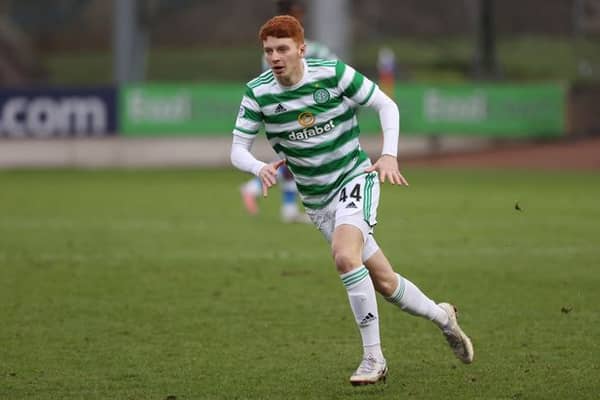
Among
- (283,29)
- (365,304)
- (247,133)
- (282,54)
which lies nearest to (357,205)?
(365,304)

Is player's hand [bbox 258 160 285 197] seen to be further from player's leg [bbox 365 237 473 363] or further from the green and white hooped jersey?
player's leg [bbox 365 237 473 363]

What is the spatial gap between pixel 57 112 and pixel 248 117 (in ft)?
55.2

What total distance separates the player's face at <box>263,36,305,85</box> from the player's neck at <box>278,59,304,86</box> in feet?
0.10

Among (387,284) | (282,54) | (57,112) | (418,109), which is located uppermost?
(282,54)

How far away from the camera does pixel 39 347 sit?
24.0 feet

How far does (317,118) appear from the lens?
6.52 meters

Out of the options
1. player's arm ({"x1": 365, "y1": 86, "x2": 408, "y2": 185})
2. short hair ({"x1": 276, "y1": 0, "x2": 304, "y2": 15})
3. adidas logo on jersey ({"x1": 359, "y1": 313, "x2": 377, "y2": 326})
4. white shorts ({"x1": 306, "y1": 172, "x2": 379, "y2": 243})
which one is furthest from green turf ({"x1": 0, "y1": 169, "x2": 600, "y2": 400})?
short hair ({"x1": 276, "y1": 0, "x2": 304, "y2": 15})

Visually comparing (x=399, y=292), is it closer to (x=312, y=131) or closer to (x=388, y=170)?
(x=388, y=170)

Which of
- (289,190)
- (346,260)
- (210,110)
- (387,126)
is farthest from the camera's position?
(210,110)

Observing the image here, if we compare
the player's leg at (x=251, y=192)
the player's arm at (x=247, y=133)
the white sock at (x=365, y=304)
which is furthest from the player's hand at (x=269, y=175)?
the player's leg at (x=251, y=192)

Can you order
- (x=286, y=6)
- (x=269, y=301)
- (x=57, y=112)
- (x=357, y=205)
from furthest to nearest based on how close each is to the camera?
(x=57, y=112), (x=286, y=6), (x=269, y=301), (x=357, y=205)

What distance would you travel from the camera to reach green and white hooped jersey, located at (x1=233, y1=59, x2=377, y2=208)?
6.53 meters

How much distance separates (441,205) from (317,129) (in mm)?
9714

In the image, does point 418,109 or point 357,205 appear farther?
point 418,109
